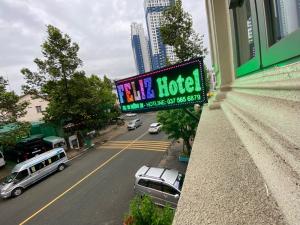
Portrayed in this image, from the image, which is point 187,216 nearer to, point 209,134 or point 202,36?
point 209,134

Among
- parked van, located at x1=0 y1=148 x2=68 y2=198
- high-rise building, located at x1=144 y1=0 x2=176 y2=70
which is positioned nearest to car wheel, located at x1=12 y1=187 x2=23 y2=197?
parked van, located at x1=0 y1=148 x2=68 y2=198

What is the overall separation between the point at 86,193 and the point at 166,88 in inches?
359

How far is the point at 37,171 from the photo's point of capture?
16.0 m

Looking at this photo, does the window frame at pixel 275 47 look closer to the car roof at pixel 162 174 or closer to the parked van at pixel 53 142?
the car roof at pixel 162 174

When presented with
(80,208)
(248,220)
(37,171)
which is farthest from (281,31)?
(37,171)

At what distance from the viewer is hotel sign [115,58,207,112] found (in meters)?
7.05

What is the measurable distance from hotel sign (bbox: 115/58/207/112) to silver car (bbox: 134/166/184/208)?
3.40m

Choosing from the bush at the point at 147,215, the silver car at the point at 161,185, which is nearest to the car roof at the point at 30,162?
the silver car at the point at 161,185

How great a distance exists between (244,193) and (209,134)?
1.61 metres

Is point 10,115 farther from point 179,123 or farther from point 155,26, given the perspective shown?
point 155,26

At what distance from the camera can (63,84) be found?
22.7 meters

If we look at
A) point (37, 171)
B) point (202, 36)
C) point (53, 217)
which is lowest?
point (53, 217)

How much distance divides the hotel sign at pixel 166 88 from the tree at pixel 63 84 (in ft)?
48.4

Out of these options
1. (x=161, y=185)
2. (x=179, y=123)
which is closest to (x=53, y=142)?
(x=179, y=123)
